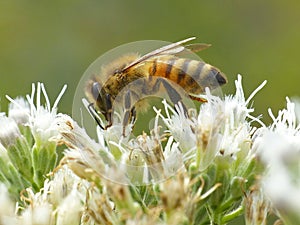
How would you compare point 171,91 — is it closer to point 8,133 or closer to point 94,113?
point 94,113

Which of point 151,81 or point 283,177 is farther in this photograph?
point 151,81

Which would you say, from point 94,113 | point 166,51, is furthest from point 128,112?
point 166,51

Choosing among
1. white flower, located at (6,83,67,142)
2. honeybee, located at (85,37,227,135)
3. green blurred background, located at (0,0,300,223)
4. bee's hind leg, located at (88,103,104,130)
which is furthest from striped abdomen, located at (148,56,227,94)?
green blurred background, located at (0,0,300,223)

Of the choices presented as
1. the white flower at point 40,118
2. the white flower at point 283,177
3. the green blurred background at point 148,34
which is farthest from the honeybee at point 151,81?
the green blurred background at point 148,34

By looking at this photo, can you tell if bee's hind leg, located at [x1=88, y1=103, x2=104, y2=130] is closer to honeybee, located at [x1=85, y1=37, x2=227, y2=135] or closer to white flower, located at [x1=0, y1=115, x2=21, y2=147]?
honeybee, located at [x1=85, y1=37, x2=227, y2=135]

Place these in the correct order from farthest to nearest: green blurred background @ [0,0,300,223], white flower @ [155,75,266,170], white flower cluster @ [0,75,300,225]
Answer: green blurred background @ [0,0,300,223] < white flower @ [155,75,266,170] < white flower cluster @ [0,75,300,225]
